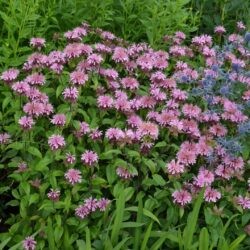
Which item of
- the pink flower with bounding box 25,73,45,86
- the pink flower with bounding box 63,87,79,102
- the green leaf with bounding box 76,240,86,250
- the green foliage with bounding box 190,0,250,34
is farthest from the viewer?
the green foliage with bounding box 190,0,250,34

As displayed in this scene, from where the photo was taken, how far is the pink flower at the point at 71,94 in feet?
8.14

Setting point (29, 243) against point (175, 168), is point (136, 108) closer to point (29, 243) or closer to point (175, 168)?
point (175, 168)

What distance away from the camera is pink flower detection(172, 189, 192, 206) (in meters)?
2.35

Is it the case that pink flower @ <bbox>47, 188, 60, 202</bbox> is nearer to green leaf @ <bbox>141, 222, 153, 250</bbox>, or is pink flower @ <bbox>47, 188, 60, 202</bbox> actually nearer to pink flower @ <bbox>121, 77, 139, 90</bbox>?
green leaf @ <bbox>141, 222, 153, 250</bbox>

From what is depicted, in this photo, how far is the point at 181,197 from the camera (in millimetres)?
2355

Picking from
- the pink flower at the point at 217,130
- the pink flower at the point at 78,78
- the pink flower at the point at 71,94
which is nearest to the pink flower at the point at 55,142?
the pink flower at the point at 71,94

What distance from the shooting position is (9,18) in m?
2.82

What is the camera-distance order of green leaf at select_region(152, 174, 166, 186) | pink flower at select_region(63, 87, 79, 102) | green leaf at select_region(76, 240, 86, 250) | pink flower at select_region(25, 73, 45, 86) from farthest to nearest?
pink flower at select_region(25, 73, 45, 86) → pink flower at select_region(63, 87, 79, 102) → green leaf at select_region(152, 174, 166, 186) → green leaf at select_region(76, 240, 86, 250)

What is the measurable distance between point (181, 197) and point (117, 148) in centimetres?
37

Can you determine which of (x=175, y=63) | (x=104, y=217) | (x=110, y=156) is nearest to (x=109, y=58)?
(x=175, y=63)

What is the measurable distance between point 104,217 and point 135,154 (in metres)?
0.31

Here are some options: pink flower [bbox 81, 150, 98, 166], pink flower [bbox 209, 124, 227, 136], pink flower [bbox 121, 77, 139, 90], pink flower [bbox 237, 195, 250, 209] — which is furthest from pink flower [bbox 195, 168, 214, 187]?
pink flower [bbox 121, 77, 139, 90]

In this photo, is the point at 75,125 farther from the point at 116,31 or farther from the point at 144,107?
the point at 116,31

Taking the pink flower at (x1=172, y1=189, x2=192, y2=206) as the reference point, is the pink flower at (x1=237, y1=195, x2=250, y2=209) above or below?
below
